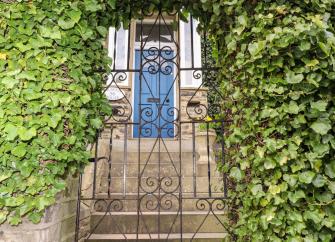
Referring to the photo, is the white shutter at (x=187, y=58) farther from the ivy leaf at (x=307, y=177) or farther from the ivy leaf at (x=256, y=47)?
the ivy leaf at (x=307, y=177)

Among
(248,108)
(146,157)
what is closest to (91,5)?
(248,108)

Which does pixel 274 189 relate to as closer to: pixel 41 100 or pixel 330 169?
pixel 330 169

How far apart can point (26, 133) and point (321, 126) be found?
141cm

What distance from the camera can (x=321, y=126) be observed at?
128 cm

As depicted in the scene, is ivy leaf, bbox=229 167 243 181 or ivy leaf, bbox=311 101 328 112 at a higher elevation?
ivy leaf, bbox=311 101 328 112

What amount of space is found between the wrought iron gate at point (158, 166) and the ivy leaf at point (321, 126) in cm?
81

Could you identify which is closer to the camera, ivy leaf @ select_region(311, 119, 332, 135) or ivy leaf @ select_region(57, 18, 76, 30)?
ivy leaf @ select_region(311, 119, 332, 135)

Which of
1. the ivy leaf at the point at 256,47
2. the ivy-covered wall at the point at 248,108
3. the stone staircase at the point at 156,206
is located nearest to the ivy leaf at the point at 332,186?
the ivy-covered wall at the point at 248,108

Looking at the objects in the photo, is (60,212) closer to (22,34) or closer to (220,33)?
(22,34)

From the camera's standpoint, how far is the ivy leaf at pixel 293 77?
133 cm

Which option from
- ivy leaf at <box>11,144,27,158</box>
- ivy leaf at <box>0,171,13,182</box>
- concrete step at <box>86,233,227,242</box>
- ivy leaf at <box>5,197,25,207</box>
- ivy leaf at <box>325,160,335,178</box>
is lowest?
concrete step at <box>86,233,227,242</box>

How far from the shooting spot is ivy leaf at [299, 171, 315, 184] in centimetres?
126

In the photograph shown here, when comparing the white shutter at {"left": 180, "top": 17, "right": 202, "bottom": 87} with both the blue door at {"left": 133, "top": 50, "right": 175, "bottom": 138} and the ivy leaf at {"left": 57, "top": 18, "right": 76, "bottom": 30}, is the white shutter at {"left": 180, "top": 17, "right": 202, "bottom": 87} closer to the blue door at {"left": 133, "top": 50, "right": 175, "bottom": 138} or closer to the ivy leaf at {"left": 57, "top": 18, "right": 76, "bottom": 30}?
the blue door at {"left": 133, "top": 50, "right": 175, "bottom": 138}

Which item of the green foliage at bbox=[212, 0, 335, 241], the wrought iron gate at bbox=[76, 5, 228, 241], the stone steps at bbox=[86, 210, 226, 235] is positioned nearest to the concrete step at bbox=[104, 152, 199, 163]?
the wrought iron gate at bbox=[76, 5, 228, 241]
